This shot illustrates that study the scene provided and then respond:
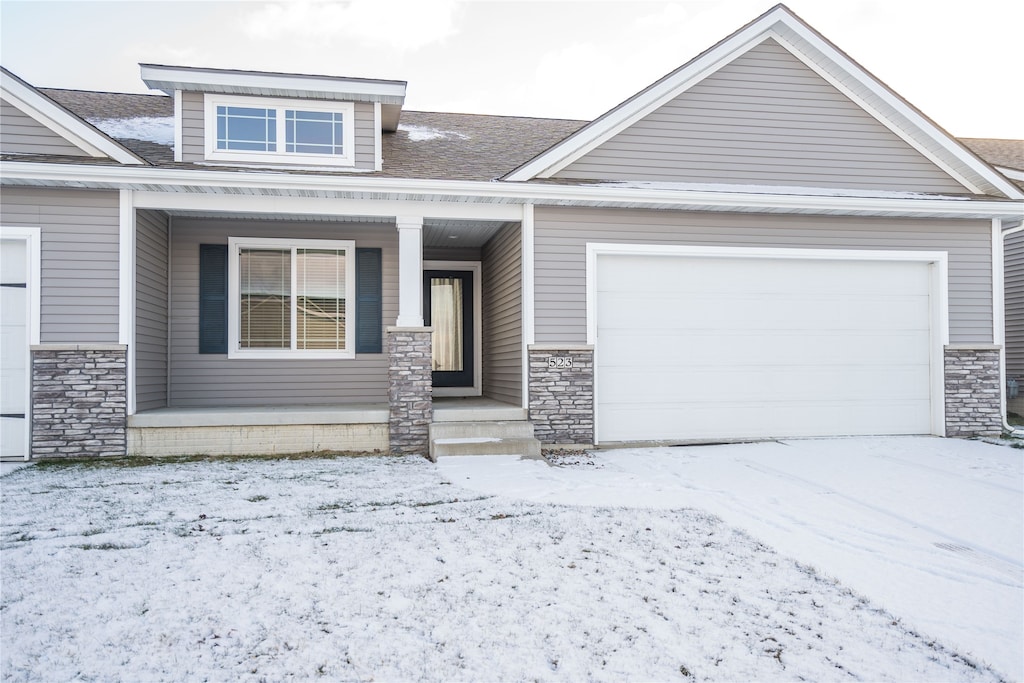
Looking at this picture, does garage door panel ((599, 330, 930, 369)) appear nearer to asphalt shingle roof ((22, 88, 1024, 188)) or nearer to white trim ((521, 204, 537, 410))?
white trim ((521, 204, 537, 410))

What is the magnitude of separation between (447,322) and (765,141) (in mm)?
5434

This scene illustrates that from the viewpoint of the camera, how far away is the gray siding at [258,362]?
941cm

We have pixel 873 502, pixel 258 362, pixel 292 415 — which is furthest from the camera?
pixel 258 362

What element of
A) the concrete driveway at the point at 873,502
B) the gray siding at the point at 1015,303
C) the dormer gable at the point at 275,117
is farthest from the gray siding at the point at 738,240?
the gray siding at the point at 1015,303

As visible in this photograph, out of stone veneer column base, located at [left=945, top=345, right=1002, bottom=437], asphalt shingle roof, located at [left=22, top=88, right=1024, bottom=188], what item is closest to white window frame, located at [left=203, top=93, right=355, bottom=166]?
asphalt shingle roof, located at [left=22, top=88, right=1024, bottom=188]

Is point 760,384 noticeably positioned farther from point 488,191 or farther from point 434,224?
point 434,224

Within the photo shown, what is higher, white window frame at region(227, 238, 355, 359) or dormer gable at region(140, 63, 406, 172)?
dormer gable at region(140, 63, 406, 172)

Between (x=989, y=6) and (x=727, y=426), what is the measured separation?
23.7 ft

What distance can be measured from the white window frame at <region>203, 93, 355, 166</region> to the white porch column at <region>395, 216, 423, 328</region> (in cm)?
122

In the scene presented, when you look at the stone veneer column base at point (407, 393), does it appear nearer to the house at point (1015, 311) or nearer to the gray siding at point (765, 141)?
the gray siding at point (765, 141)

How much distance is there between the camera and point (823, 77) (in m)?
9.39

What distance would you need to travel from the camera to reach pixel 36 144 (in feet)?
26.1

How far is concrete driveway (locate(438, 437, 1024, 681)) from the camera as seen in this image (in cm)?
378

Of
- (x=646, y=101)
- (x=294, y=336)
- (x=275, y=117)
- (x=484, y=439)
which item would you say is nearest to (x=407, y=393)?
(x=484, y=439)
